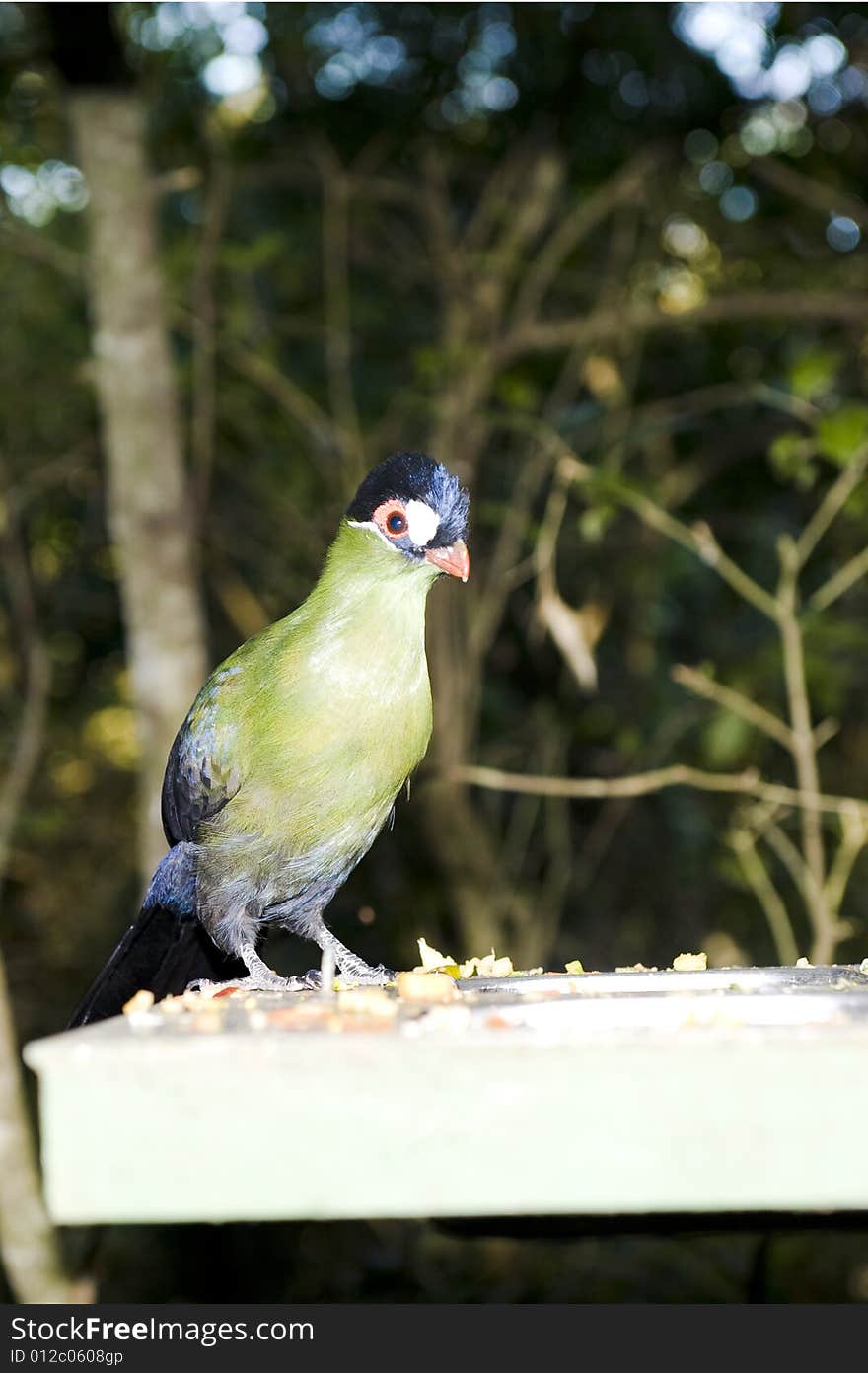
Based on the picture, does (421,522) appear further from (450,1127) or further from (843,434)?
(450,1127)

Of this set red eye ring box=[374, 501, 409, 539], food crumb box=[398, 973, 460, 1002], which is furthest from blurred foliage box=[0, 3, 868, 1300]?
food crumb box=[398, 973, 460, 1002]

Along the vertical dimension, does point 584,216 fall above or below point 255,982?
above

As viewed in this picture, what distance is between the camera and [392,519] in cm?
266

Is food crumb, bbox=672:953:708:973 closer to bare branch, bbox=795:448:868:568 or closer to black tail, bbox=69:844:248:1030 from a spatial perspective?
black tail, bbox=69:844:248:1030

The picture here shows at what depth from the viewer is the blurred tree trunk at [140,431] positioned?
3756 millimetres

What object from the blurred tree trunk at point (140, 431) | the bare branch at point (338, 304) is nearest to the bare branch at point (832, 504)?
the blurred tree trunk at point (140, 431)

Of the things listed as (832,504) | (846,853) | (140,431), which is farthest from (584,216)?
(846,853)

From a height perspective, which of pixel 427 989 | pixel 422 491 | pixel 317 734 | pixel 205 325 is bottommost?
pixel 427 989

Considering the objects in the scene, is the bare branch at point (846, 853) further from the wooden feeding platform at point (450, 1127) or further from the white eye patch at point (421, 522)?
the wooden feeding platform at point (450, 1127)

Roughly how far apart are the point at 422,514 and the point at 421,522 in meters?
0.01

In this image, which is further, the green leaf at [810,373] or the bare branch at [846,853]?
the bare branch at [846,853]

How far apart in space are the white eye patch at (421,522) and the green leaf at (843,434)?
1069 mm

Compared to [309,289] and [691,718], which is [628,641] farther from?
[309,289]

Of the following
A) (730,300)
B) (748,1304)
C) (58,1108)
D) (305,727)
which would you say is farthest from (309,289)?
(58,1108)
